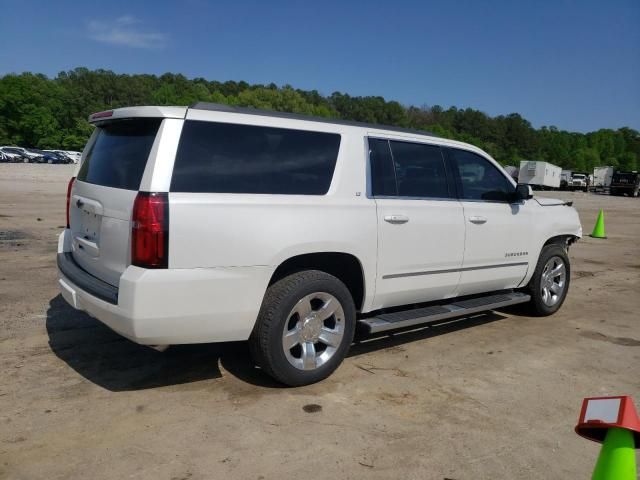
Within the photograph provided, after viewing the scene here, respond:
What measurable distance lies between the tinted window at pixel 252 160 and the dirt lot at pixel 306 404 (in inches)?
59.1

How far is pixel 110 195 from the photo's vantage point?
12.3ft

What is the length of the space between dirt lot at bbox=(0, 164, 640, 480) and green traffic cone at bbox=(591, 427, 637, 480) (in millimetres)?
1358

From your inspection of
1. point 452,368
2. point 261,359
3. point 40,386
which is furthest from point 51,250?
point 452,368

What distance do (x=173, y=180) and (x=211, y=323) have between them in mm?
959

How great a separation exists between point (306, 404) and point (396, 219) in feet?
5.42

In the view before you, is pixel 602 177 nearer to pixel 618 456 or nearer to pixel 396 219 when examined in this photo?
pixel 396 219

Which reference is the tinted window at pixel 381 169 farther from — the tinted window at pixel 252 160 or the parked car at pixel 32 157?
the parked car at pixel 32 157

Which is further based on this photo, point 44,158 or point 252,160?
point 44,158

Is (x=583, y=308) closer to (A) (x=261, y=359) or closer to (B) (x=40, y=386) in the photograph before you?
(A) (x=261, y=359)

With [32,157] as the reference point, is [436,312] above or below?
below

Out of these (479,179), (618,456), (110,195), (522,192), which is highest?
(479,179)

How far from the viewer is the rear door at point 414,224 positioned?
4.53 meters

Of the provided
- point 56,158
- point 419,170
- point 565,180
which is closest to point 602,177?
point 565,180

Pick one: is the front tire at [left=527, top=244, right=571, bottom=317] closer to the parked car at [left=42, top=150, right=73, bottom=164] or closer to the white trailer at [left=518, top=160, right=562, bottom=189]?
the white trailer at [left=518, top=160, right=562, bottom=189]
